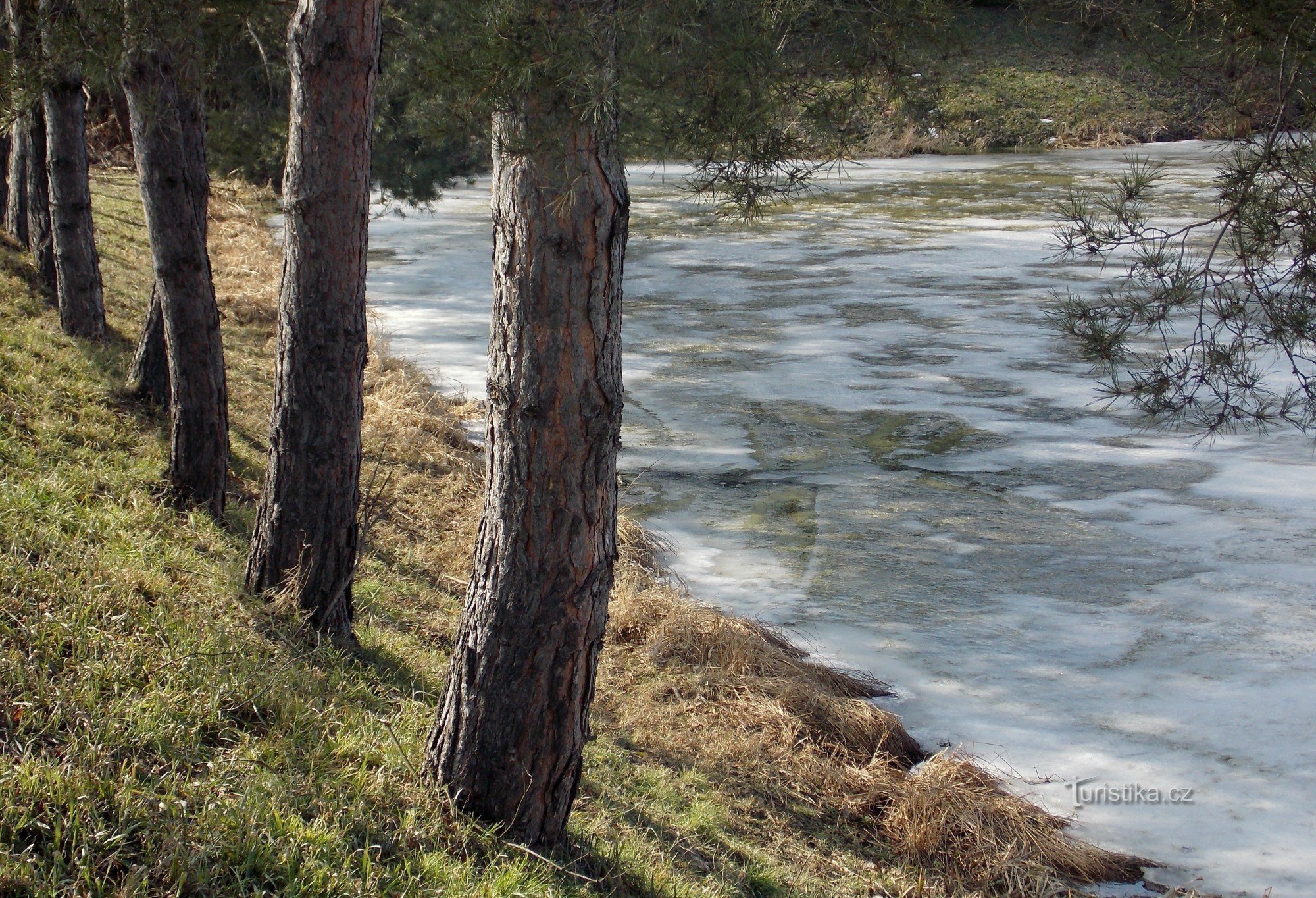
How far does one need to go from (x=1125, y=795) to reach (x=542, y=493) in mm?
3159

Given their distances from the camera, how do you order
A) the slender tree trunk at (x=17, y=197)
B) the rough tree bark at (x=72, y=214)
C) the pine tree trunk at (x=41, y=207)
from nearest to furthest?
the rough tree bark at (x=72, y=214), the pine tree trunk at (x=41, y=207), the slender tree trunk at (x=17, y=197)

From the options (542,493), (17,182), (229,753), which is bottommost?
(229,753)

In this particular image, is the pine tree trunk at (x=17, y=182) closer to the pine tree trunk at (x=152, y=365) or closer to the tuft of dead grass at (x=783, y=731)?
the pine tree trunk at (x=152, y=365)

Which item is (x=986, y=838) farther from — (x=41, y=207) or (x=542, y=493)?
(x=41, y=207)

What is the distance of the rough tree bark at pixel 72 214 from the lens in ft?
23.8

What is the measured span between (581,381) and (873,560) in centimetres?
433

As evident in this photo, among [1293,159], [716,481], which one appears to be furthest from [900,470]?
[1293,159]

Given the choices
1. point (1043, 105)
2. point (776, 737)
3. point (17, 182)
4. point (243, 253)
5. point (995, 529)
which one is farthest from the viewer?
point (1043, 105)

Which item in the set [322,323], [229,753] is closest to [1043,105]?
[322,323]

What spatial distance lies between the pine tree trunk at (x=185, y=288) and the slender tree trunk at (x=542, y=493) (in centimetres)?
269

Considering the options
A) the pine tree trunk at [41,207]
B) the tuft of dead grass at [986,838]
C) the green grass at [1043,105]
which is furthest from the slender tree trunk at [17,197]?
the green grass at [1043,105]

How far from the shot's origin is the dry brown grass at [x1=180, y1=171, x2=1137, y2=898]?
14.5 feet

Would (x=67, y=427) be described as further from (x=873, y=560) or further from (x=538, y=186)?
(x=873, y=560)

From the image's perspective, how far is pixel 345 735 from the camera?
3674mm
